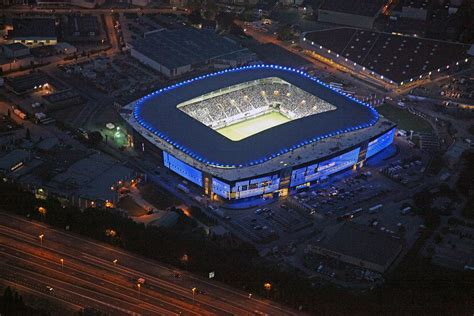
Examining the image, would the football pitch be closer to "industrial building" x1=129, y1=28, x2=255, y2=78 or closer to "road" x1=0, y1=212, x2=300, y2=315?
"industrial building" x1=129, y1=28, x2=255, y2=78

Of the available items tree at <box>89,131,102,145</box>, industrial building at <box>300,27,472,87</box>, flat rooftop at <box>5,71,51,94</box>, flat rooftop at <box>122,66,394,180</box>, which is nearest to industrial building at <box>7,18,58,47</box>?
flat rooftop at <box>5,71,51,94</box>

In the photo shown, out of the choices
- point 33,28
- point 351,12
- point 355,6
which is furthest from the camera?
point 355,6

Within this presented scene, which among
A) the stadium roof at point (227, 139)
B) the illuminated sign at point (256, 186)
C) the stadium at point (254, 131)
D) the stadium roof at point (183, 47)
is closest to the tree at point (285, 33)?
the stadium roof at point (183, 47)

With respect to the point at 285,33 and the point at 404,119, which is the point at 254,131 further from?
the point at 285,33

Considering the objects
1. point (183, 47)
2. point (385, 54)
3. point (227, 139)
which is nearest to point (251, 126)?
point (227, 139)

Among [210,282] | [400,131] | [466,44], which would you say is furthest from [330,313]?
[466,44]

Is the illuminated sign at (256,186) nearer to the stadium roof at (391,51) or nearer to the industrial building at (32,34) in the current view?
the stadium roof at (391,51)
